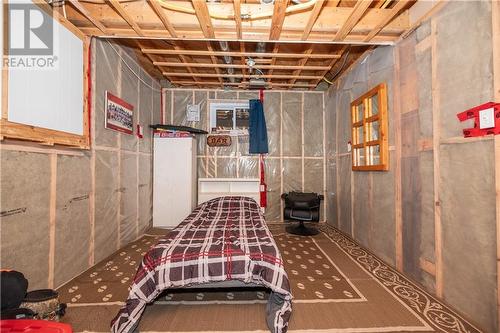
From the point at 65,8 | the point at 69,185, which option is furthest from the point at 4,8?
the point at 69,185

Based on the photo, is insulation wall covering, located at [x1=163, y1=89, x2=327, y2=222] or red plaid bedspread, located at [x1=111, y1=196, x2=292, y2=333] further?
insulation wall covering, located at [x1=163, y1=89, x2=327, y2=222]

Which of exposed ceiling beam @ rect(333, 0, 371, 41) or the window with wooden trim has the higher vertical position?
exposed ceiling beam @ rect(333, 0, 371, 41)

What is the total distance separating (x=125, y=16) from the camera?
251 centimetres

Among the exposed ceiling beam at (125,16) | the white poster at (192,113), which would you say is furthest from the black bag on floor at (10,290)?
the white poster at (192,113)

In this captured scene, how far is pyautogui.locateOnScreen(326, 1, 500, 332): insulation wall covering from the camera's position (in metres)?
1.85

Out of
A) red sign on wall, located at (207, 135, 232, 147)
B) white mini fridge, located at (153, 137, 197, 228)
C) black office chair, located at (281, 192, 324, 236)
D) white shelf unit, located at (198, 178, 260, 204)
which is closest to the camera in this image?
black office chair, located at (281, 192, 324, 236)

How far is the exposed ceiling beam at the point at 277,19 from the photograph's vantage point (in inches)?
90.3

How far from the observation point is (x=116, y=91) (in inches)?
141

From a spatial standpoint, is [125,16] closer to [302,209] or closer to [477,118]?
[477,118]

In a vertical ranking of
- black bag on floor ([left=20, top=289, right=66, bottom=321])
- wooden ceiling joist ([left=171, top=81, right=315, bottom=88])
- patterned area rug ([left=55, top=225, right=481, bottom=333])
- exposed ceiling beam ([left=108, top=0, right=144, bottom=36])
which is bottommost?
patterned area rug ([left=55, top=225, right=481, bottom=333])

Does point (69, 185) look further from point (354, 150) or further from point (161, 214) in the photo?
point (354, 150)

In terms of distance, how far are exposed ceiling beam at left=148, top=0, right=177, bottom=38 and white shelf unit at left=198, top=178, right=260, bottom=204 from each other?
3149mm

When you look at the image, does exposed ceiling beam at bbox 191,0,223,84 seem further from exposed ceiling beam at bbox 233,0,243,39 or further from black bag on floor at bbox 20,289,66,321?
black bag on floor at bbox 20,289,66,321

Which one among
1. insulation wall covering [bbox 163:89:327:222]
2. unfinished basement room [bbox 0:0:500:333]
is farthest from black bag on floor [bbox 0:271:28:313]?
insulation wall covering [bbox 163:89:327:222]
